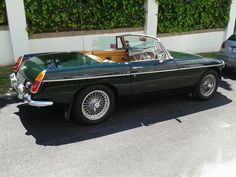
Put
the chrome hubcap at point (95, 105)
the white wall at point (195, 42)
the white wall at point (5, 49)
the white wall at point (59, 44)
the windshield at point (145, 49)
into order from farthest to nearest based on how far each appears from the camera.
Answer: the white wall at point (195, 42), the white wall at point (59, 44), the white wall at point (5, 49), the windshield at point (145, 49), the chrome hubcap at point (95, 105)

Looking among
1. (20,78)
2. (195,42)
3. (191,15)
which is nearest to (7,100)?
(20,78)

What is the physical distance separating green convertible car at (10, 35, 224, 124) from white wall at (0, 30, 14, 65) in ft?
9.55

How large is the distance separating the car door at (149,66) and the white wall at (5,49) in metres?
3.76

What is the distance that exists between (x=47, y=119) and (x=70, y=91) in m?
0.83

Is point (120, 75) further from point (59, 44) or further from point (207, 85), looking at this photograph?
point (59, 44)

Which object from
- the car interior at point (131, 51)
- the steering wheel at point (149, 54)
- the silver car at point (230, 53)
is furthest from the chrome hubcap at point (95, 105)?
the silver car at point (230, 53)

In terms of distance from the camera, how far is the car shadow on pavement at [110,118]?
3.91 metres

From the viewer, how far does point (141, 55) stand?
189 inches

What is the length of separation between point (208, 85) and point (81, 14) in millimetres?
4278

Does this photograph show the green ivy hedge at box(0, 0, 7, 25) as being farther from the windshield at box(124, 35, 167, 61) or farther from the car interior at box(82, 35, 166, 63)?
the windshield at box(124, 35, 167, 61)

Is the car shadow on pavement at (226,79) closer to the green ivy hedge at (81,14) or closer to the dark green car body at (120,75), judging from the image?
the dark green car body at (120,75)

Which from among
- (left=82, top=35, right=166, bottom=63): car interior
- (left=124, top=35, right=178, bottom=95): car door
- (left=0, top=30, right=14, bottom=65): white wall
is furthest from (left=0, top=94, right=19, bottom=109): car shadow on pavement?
(left=124, top=35, right=178, bottom=95): car door

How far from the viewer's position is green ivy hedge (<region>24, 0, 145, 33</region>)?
7.35 meters

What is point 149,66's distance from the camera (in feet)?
14.9
